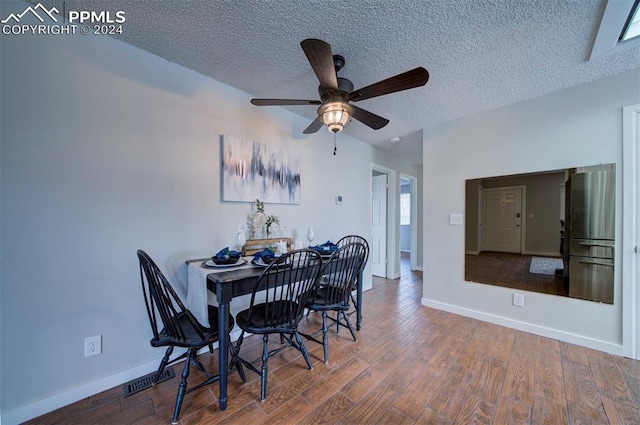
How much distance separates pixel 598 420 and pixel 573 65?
8.37ft

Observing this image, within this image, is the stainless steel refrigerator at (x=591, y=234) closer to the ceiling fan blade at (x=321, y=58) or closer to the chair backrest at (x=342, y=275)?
the chair backrest at (x=342, y=275)

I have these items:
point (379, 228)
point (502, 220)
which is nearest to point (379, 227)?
point (379, 228)

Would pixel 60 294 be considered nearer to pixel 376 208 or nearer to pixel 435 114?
pixel 435 114

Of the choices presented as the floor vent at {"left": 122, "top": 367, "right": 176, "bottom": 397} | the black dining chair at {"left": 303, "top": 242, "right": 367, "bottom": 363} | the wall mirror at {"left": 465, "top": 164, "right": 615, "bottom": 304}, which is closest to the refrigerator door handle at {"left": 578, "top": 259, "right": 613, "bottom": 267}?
the wall mirror at {"left": 465, "top": 164, "right": 615, "bottom": 304}

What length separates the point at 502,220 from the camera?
2789 millimetres

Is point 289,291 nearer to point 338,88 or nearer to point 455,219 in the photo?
point 338,88

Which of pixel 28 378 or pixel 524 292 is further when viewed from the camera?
pixel 524 292

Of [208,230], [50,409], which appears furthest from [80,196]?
[50,409]

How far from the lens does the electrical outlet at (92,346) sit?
1.56 metres

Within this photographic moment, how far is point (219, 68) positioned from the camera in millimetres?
1979

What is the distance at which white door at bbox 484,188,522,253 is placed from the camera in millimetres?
2707

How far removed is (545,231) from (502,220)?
0.39 metres

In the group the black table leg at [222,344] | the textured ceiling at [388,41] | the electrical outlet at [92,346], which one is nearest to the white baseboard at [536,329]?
the textured ceiling at [388,41]

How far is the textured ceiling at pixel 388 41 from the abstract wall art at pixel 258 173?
592 millimetres
